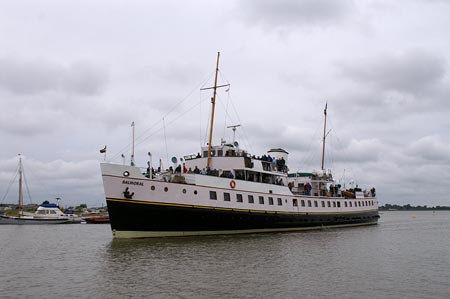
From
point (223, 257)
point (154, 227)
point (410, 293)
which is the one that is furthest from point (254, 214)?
point (410, 293)

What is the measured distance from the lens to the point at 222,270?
19734 mm

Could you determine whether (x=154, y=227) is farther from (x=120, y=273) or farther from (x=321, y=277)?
(x=321, y=277)

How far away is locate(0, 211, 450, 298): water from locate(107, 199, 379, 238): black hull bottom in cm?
117

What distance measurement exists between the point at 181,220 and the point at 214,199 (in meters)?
3.32

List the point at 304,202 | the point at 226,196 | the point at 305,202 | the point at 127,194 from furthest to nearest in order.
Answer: the point at 305,202 < the point at 304,202 < the point at 226,196 < the point at 127,194

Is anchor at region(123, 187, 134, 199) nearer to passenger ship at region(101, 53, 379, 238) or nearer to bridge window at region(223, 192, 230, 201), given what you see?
passenger ship at region(101, 53, 379, 238)

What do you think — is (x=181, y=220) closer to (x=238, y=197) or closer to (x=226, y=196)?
(x=226, y=196)

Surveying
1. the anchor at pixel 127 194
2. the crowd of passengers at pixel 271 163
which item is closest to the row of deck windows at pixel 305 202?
the crowd of passengers at pixel 271 163

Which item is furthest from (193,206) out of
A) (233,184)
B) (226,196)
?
(233,184)

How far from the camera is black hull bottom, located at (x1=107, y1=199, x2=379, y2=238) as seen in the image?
29.4 metres

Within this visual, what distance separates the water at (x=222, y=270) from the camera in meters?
16.1

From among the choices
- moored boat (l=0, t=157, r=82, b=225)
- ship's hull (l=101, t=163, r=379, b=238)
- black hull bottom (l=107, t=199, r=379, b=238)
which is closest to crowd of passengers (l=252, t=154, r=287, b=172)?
ship's hull (l=101, t=163, r=379, b=238)

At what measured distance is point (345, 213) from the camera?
50281 millimetres

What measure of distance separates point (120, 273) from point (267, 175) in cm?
2317
